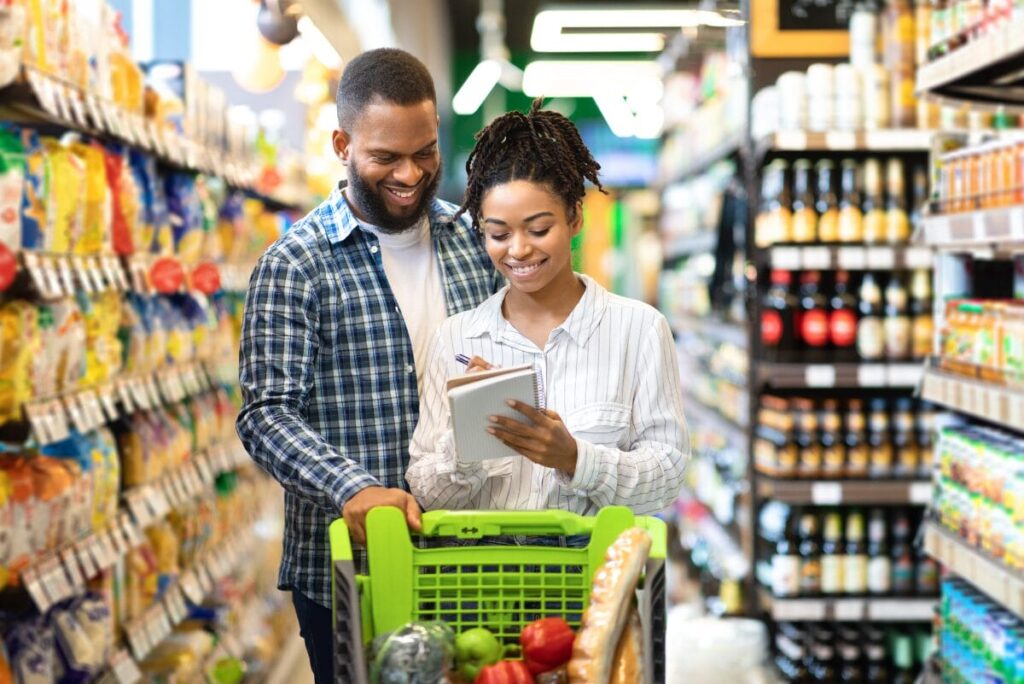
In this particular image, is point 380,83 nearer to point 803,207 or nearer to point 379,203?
point 379,203

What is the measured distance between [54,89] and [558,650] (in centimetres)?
189

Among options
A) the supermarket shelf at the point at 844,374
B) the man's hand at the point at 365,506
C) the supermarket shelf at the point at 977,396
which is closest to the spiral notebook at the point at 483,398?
the man's hand at the point at 365,506

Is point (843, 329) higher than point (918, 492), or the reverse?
point (843, 329)

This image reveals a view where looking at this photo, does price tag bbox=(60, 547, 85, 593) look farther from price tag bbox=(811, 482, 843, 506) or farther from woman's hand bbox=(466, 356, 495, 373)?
price tag bbox=(811, 482, 843, 506)

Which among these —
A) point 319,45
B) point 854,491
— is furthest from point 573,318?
Result: point 319,45

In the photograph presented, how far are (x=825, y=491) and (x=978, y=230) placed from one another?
1749 millimetres

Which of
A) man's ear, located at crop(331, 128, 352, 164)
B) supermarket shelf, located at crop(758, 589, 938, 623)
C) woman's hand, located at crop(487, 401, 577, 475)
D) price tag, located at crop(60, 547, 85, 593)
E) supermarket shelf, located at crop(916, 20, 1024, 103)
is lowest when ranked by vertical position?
supermarket shelf, located at crop(758, 589, 938, 623)

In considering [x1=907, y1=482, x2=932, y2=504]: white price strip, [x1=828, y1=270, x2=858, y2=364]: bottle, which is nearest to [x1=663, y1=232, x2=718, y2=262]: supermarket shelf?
[x1=828, y1=270, x2=858, y2=364]: bottle

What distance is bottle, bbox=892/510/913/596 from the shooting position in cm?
514

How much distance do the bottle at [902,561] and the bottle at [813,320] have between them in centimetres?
72

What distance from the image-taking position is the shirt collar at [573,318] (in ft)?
6.88

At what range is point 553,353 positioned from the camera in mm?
2113

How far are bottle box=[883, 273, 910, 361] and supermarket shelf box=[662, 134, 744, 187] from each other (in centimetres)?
95

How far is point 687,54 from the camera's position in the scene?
25.2 feet
